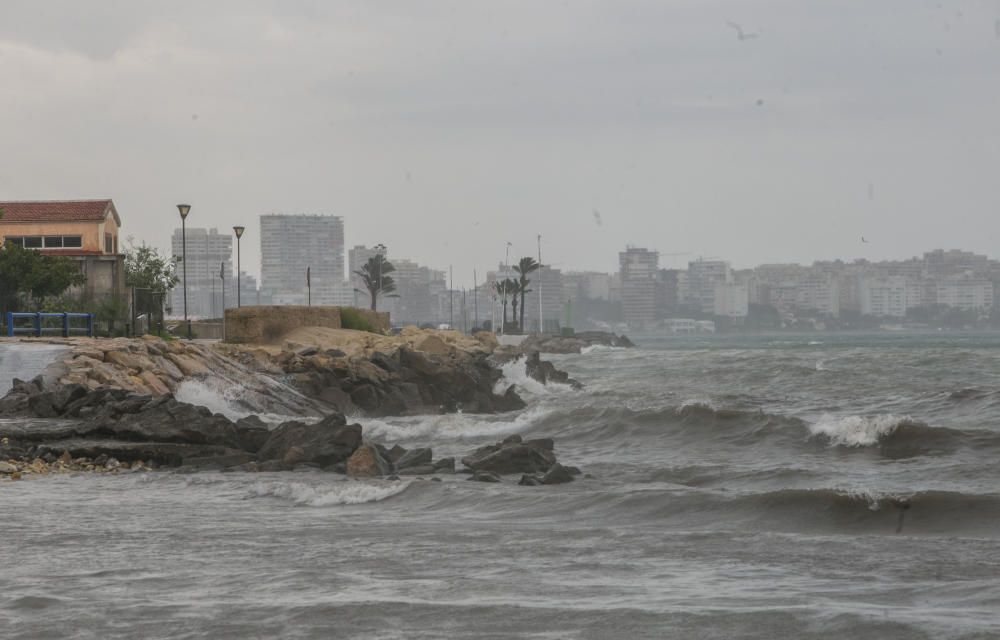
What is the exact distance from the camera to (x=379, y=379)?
3269 centimetres

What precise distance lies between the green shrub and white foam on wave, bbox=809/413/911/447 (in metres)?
31.8

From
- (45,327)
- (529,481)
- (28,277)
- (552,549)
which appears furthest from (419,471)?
(28,277)

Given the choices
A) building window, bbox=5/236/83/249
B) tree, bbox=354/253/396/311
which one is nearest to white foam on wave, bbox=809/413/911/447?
building window, bbox=5/236/83/249

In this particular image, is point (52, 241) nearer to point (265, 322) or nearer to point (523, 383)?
point (265, 322)

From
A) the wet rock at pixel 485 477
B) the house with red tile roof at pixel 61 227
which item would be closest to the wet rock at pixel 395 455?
the wet rock at pixel 485 477

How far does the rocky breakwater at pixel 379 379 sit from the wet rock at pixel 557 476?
15.1 meters

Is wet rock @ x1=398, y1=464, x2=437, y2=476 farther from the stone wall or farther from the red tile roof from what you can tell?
the red tile roof

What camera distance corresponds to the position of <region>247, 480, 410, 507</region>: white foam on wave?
13984 millimetres

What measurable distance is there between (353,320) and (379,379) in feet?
63.3

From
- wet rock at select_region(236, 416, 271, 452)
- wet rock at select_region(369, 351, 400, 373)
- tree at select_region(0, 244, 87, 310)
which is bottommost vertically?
wet rock at select_region(236, 416, 271, 452)

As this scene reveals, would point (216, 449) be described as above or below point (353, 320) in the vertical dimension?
below

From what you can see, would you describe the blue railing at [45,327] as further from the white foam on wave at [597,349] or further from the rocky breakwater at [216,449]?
the white foam on wave at [597,349]

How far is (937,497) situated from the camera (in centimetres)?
1278

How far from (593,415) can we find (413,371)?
10199mm
